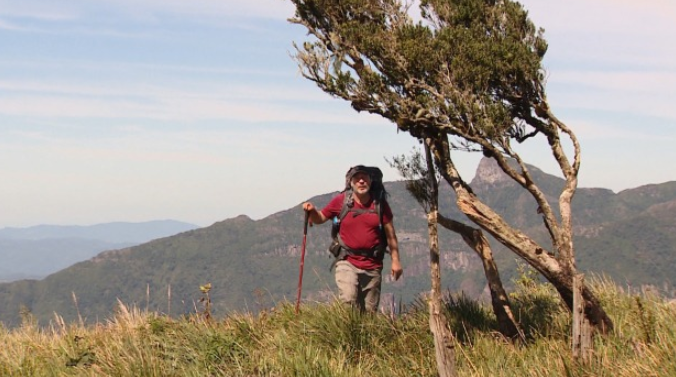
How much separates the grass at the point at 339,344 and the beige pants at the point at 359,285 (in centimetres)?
57

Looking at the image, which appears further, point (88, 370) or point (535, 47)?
point (535, 47)

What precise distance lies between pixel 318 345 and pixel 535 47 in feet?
16.3

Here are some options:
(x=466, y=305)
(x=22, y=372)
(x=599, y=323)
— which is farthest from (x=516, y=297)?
(x=22, y=372)

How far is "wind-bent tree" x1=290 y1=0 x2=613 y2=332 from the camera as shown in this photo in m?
8.28

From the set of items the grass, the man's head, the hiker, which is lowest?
the grass

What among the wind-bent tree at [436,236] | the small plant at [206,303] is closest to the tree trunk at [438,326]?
the wind-bent tree at [436,236]

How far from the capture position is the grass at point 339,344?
677 cm

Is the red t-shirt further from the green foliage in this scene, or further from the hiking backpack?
the green foliage

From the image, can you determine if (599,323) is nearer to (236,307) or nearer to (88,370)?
(236,307)

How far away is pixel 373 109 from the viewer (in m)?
9.02

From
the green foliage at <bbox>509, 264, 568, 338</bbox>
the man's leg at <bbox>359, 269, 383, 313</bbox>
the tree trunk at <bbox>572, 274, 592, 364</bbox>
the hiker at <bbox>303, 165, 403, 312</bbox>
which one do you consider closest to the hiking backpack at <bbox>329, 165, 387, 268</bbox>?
the hiker at <bbox>303, 165, 403, 312</bbox>

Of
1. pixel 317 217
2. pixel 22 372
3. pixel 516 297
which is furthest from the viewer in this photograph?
pixel 516 297

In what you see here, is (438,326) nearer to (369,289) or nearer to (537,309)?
(369,289)

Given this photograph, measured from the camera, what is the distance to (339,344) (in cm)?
804
